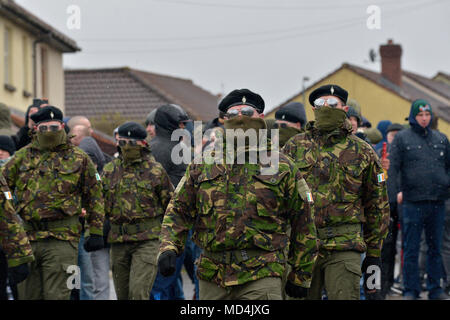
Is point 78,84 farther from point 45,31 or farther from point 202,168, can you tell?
point 202,168

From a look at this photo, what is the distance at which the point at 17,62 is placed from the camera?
88.3ft

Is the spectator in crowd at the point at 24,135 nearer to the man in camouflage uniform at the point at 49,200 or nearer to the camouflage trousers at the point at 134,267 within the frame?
the man in camouflage uniform at the point at 49,200

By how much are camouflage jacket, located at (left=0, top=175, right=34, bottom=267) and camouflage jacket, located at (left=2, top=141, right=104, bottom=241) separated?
37.2 inches

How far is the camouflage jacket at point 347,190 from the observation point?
22.5 feet

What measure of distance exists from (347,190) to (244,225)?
1464 millimetres

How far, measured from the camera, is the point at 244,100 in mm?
6039

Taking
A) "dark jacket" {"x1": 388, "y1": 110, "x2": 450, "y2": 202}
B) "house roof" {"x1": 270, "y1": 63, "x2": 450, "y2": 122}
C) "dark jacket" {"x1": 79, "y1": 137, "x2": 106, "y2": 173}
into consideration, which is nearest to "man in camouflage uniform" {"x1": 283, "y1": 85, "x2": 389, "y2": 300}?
"dark jacket" {"x1": 388, "y1": 110, "x2": 450, "y2": 202}

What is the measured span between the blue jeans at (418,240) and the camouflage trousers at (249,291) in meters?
5.39

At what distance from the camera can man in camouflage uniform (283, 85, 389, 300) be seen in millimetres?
6816

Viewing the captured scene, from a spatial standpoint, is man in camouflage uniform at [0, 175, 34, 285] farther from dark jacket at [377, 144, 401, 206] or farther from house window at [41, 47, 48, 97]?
house window at [41, 47, 48, 97]

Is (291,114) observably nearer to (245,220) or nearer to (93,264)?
(245,220)

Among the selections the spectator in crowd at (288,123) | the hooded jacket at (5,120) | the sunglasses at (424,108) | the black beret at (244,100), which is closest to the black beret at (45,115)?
the hooded jacket at (5,120)

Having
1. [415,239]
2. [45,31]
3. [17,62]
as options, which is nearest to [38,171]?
[415,239]

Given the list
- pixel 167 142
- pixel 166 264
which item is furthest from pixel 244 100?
pixel 167 142
